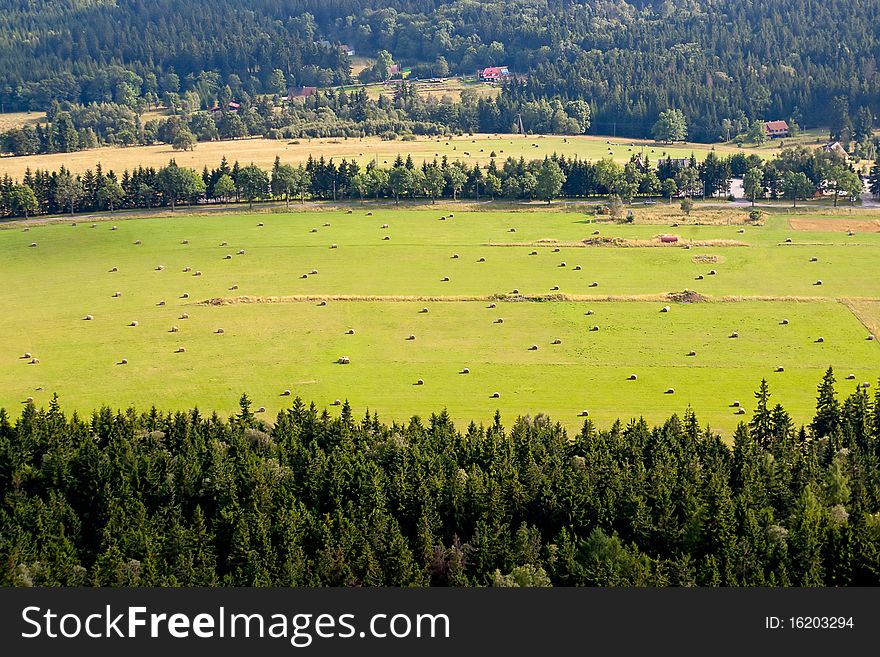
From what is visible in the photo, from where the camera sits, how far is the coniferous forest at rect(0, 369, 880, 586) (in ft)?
257

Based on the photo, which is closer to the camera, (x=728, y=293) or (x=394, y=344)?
(x=394, y=344)

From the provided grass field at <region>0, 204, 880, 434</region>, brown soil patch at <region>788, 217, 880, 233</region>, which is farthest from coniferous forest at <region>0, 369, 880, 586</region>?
brown soil patch at <region>788, 217, 880, 233</region>

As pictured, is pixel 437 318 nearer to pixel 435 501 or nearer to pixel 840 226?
pixel 435 501

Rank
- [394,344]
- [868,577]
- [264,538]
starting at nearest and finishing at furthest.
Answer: [868,577]
[264,538]
[394,344]

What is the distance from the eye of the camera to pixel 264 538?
81.7 metres

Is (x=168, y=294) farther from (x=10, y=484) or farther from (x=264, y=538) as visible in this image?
(x=264, y=538)

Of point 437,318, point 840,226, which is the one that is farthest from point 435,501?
point 840,226

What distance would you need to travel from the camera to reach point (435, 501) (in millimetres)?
88375

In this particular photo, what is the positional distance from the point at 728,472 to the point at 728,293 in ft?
213

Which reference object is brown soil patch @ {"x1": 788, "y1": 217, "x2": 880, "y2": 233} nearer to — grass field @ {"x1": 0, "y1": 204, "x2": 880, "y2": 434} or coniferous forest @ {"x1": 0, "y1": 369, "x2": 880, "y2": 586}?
grass field @ {"x1": 0, "y1": 204, "x2": 880, "y2": 434}

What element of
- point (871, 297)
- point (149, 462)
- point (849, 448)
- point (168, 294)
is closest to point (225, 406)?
point (149, 462)

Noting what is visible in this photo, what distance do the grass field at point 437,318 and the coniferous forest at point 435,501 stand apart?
11550 mm

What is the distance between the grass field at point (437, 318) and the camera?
11962cm

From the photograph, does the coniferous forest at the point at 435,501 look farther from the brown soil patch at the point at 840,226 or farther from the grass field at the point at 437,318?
the brown soil patch at the point at 840,226
